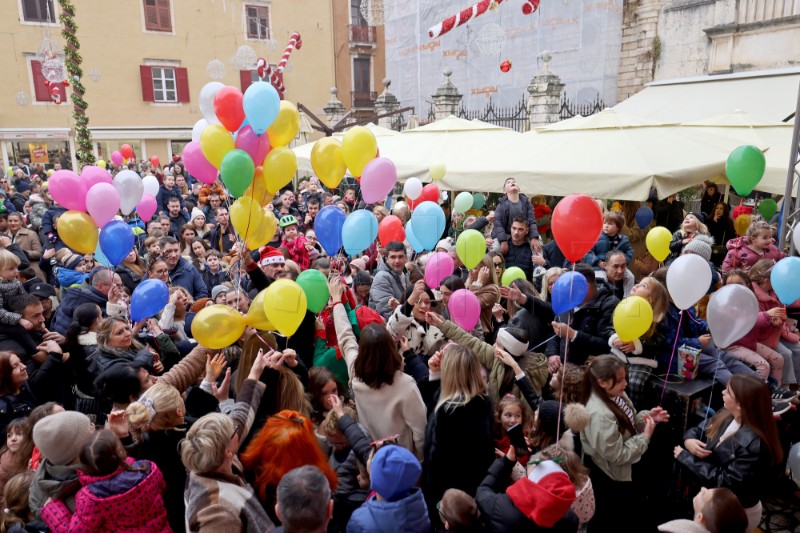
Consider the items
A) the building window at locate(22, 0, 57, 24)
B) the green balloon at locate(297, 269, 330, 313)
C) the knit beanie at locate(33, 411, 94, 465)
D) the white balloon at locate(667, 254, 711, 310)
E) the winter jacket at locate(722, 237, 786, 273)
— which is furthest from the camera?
the building window at locate(22, 0, 57, 24)

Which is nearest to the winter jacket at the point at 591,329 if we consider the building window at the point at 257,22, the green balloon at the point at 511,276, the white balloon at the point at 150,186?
the green balloon at the point at 511,276

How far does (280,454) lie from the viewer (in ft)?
8.16

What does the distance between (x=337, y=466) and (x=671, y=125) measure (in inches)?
282

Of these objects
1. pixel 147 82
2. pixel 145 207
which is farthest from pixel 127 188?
pixel 147 82

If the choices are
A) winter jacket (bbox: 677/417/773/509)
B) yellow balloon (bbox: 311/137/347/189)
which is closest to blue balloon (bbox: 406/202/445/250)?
yellow balloon (bbox: 311/137/347/189)

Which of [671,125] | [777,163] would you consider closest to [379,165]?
[671,125]

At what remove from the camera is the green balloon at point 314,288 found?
3.77 m

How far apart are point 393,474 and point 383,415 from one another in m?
0.76

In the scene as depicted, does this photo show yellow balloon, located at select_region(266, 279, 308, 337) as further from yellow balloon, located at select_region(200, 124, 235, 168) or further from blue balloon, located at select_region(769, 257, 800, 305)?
blue balloon, located at select_region(769, 257, 800, 305)

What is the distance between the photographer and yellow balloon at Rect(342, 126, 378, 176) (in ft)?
16.2

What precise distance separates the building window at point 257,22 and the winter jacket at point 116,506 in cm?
2508

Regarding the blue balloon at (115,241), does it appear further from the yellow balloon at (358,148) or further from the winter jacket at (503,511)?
the winter jacket at (503,511)

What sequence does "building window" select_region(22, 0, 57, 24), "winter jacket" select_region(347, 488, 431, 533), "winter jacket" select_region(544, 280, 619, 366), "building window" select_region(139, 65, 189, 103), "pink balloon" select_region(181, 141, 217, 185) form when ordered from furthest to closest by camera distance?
1. "building window" select_region(139, 65, 189, 103)
2. "building window" select_region(22, 0, 57, 24)
3. "pink balloon" select_region(181, 141, 217, 185)
4. "winter jacket" select_region(544, 280, 619, 366)
5. "winter jacket" select_region(347, 488, 431, 533)

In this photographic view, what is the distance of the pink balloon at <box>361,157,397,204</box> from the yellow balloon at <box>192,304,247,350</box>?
84.0 inches
